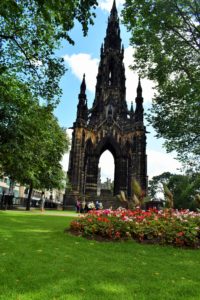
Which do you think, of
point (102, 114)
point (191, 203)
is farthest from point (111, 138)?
point (191, 203)

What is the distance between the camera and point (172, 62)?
18000 mm

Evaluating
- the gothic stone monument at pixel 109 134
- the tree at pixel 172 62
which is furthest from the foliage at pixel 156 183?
the tree at pixel 172 62

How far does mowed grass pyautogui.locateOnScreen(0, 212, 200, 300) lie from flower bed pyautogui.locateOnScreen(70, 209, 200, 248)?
0.78 m

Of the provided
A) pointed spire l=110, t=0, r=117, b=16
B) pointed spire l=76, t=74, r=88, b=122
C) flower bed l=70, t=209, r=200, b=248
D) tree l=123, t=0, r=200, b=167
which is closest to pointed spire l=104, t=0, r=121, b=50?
pointed spire l=110, t=0, r=117, b=16

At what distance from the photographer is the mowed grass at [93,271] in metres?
3.88

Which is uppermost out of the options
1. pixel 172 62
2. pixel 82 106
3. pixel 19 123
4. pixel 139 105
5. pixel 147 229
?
pixel 139 105

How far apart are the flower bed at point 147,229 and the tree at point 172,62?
29.1ft

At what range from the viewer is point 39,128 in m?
17.9

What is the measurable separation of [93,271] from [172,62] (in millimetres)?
16616

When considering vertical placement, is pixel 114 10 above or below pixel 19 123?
above

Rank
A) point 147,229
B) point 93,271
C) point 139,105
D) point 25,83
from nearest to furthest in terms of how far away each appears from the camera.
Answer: point 93,271 < point 147,229 < point 25,83 < point 139,105

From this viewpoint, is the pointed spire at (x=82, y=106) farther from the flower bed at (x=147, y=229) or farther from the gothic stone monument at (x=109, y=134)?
the flower bed at (x=147, y=229)

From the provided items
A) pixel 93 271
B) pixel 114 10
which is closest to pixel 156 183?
pixel 114 10

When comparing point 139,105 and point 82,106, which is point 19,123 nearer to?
point 82,106
